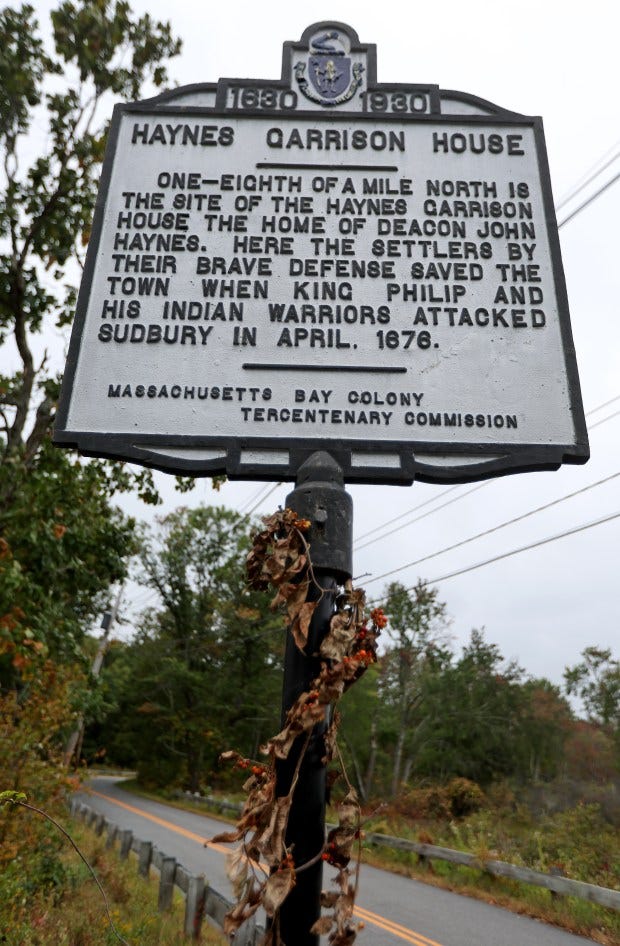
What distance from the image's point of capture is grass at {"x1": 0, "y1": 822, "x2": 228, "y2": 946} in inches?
245

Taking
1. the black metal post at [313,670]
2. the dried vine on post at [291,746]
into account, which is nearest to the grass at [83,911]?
the black metal post at [313,670]

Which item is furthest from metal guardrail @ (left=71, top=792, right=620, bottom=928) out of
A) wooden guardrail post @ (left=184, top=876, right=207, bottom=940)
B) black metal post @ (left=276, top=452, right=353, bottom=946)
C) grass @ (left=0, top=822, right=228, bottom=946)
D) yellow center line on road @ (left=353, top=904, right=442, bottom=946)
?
black metal post @ (left=276, top=452, right=353, bottom=946)

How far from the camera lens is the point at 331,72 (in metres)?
3.80

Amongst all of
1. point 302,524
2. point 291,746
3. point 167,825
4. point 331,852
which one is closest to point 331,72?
point 302,524

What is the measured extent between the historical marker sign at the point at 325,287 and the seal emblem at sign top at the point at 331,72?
11 millimetres

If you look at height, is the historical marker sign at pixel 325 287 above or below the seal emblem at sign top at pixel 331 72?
below

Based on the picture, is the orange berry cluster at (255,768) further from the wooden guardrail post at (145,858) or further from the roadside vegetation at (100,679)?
the wooden guardrail post at (145,858)

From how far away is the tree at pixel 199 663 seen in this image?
3553 centimetres

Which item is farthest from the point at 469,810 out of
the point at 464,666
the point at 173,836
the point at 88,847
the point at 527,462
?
the point at 527,462

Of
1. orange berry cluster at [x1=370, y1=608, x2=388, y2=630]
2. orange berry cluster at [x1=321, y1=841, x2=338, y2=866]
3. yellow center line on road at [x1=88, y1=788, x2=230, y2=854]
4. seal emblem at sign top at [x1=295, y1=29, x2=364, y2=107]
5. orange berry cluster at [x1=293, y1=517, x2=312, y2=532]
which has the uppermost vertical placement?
seal emblem at sign top at [x1=295, y1=29, x2=364, y2=107]

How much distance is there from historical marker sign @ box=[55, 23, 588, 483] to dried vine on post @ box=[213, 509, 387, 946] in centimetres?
53

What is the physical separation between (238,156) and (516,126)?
1.57m

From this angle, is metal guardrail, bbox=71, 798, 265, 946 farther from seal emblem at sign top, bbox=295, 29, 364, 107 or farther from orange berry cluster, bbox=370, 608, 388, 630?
seal emblem at sign top, bbox=295, 29, 364, 107

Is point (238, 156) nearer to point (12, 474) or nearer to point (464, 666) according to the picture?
point (12, 474)
